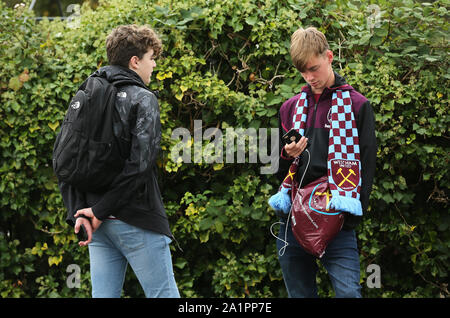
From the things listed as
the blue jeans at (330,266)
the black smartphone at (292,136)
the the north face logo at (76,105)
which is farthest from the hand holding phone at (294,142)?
the the north face logo at (76,105)

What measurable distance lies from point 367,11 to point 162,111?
1.67m

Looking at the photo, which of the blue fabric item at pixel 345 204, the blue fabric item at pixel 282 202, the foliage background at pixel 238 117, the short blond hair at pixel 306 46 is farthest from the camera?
the foliage background at pixel 238 117

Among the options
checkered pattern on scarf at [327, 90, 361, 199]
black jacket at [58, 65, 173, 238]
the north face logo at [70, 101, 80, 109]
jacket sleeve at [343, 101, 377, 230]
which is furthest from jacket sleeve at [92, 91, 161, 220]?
jacket sleeve at [343, 101, 377, 230]

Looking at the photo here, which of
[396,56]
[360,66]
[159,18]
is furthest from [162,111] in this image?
[396,56]

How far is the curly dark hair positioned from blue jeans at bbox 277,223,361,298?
1.16 m

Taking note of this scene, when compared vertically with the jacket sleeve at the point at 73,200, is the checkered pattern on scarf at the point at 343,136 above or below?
above

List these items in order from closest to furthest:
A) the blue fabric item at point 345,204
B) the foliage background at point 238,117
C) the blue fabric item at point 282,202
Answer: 1. the blue fabric item at point 345,204
2. the blue fabric item at point 282,202
3. the foliage background at point 238,117

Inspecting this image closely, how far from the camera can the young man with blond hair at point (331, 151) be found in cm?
260

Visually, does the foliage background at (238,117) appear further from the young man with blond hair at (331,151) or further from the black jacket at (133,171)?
the black jacket at (133,171)

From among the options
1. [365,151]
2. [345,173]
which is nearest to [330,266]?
[345,173]

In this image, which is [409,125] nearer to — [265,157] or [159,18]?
[265,157]

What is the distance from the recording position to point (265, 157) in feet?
12.7

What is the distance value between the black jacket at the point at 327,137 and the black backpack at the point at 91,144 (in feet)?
3.04

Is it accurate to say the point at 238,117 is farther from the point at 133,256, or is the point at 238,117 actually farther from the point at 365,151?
the point at 133,256
